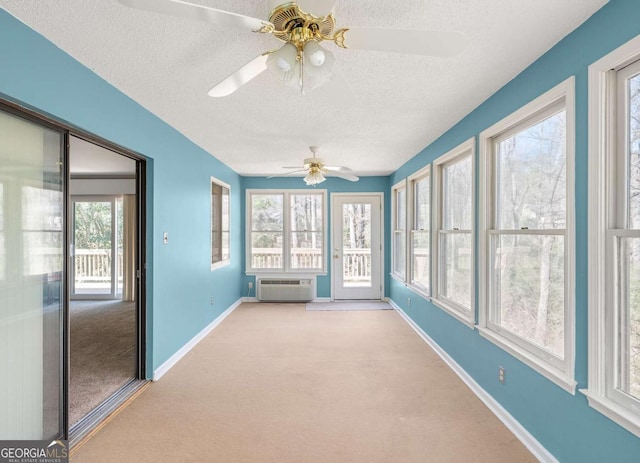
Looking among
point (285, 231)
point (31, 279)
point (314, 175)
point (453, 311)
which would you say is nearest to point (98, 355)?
point (31, 279)

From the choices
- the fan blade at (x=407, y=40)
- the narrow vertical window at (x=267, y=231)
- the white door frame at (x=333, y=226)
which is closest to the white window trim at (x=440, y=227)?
the fan blade at (x=407, y=40)

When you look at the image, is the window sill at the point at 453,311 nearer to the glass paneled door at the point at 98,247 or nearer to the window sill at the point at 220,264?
the window sill at the point at 220,264

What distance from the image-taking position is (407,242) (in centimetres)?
525

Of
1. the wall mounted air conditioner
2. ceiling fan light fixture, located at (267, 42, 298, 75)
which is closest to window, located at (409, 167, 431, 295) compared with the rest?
the wall mounted air conditioner

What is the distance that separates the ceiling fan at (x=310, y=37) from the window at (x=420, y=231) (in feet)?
9.98

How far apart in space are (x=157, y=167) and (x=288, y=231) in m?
3.67

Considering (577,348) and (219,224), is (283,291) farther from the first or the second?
(577,348)

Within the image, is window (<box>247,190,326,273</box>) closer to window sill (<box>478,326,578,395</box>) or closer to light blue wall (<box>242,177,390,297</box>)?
light blue wall (<box>242,177,390,297</box>)

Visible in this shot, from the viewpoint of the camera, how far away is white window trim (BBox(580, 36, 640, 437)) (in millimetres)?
1630

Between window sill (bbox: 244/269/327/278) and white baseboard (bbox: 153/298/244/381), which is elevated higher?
window sill (bbox: 244/269/327/278)

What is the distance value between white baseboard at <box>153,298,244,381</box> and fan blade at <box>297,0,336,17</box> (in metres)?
3.21

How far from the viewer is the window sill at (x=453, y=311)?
3030 millimetres

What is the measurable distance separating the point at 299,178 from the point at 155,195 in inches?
143

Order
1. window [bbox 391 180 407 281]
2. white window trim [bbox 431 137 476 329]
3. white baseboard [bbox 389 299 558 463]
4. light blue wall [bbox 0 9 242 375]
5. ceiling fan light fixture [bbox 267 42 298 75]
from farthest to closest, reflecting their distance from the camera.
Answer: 1. window [bbox 391 180 407 281]
2. white window trim [bbox 431 137 476 329]
3. white baseboard [bbox 389 299 558 463]
4. light blue wall [bbox 0 9 242 375]
5. ceiling fan light fixture [bbox 267 42 298 75]
